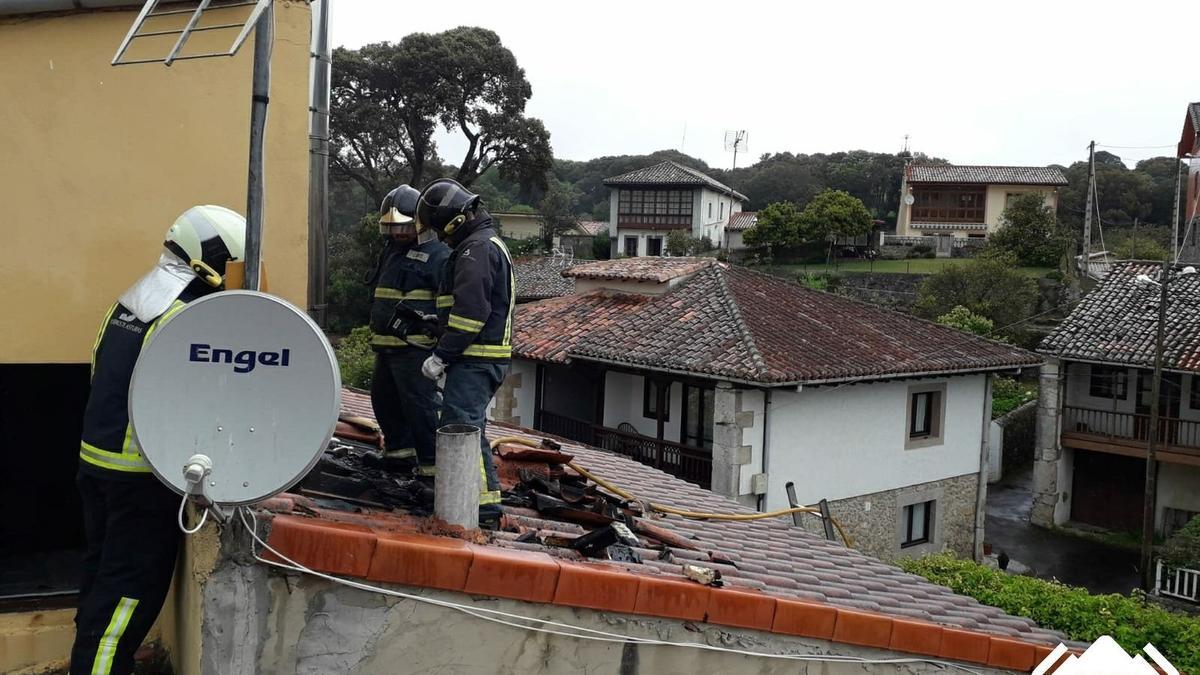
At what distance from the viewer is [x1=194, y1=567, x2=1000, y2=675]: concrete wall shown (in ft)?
11.5

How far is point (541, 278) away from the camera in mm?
43250

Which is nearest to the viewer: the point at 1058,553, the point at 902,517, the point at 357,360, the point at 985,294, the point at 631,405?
the point at 631,405

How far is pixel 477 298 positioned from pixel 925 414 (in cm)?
1739

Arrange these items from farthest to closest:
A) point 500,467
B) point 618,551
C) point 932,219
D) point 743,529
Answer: point 932,219, point 743,529, point 500,467, point 618,551

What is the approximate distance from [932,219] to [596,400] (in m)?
45.7

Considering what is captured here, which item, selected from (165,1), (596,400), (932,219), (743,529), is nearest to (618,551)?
(743,529)

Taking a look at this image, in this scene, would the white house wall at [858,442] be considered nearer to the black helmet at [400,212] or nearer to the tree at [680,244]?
the black helmet at [400,212]

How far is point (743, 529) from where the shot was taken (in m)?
7.53

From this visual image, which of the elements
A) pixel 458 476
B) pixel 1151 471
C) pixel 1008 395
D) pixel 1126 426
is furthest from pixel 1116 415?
pixel 458 476

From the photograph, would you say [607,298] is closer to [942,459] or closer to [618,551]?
[942,459]

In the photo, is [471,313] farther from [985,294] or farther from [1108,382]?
[985,294]

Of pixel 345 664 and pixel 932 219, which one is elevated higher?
pixel 932 219

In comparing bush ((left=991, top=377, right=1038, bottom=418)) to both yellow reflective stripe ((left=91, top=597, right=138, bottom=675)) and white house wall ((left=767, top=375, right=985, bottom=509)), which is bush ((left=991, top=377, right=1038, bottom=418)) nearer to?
white house wall ((left=767, top=375, right=985, bottom=509))

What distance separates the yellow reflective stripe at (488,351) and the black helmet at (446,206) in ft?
2.23
